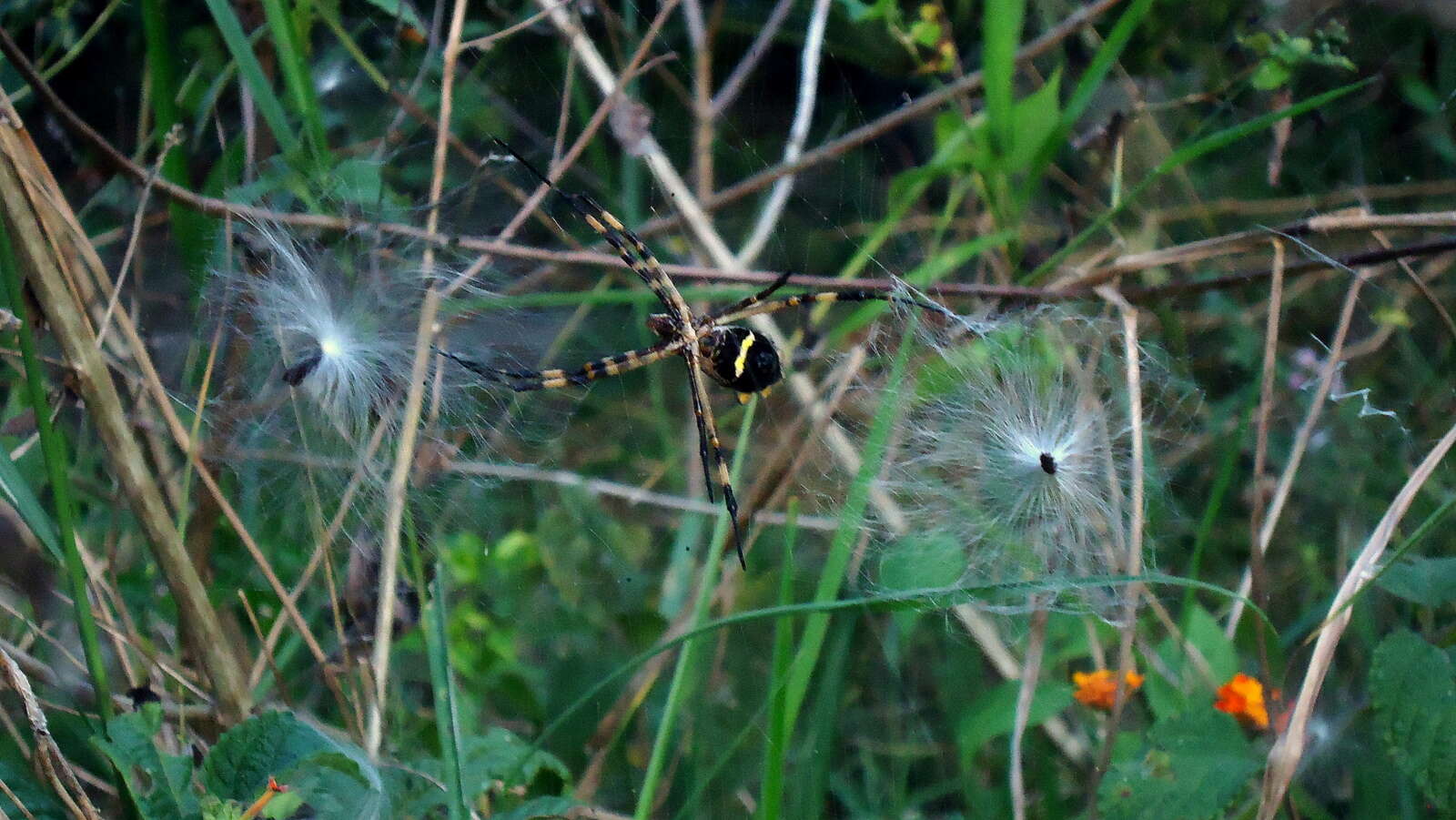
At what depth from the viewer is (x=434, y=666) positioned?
160 centimetres

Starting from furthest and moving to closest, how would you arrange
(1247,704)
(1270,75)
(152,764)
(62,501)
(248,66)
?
(1270,75)
(248,66)
(1247,704)
(62,501)
(152,764)

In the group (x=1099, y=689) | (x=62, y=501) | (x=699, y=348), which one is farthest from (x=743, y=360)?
(x=62, y=501)

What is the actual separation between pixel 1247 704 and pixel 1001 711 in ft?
1.68

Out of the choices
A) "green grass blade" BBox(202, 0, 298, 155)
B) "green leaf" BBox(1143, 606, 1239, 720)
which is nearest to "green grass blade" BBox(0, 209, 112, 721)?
"green grass blade" BBox(202, 0, 298, 155)

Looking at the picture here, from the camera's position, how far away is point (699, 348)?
2.35 m

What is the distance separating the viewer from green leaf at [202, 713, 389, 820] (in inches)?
57.3

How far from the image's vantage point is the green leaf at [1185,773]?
1701 millimetres

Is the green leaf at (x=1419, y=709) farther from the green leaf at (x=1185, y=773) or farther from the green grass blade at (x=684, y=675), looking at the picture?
the green grass blade at (x=684, y=675)

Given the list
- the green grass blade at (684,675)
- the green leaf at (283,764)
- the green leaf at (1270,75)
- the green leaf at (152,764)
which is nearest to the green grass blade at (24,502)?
the green leaf at (152,764)

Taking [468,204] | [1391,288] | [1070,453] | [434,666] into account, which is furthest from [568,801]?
[1391,288]

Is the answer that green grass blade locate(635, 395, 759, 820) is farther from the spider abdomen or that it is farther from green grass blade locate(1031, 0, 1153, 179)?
green grass blade locate(1031, 0, 1153, 179)

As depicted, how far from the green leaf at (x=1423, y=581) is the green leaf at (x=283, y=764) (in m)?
1.67

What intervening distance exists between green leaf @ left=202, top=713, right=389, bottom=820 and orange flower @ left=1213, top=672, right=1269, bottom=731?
4.93 feet

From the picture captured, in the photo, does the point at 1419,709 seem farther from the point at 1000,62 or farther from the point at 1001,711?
the point at 1000,62
